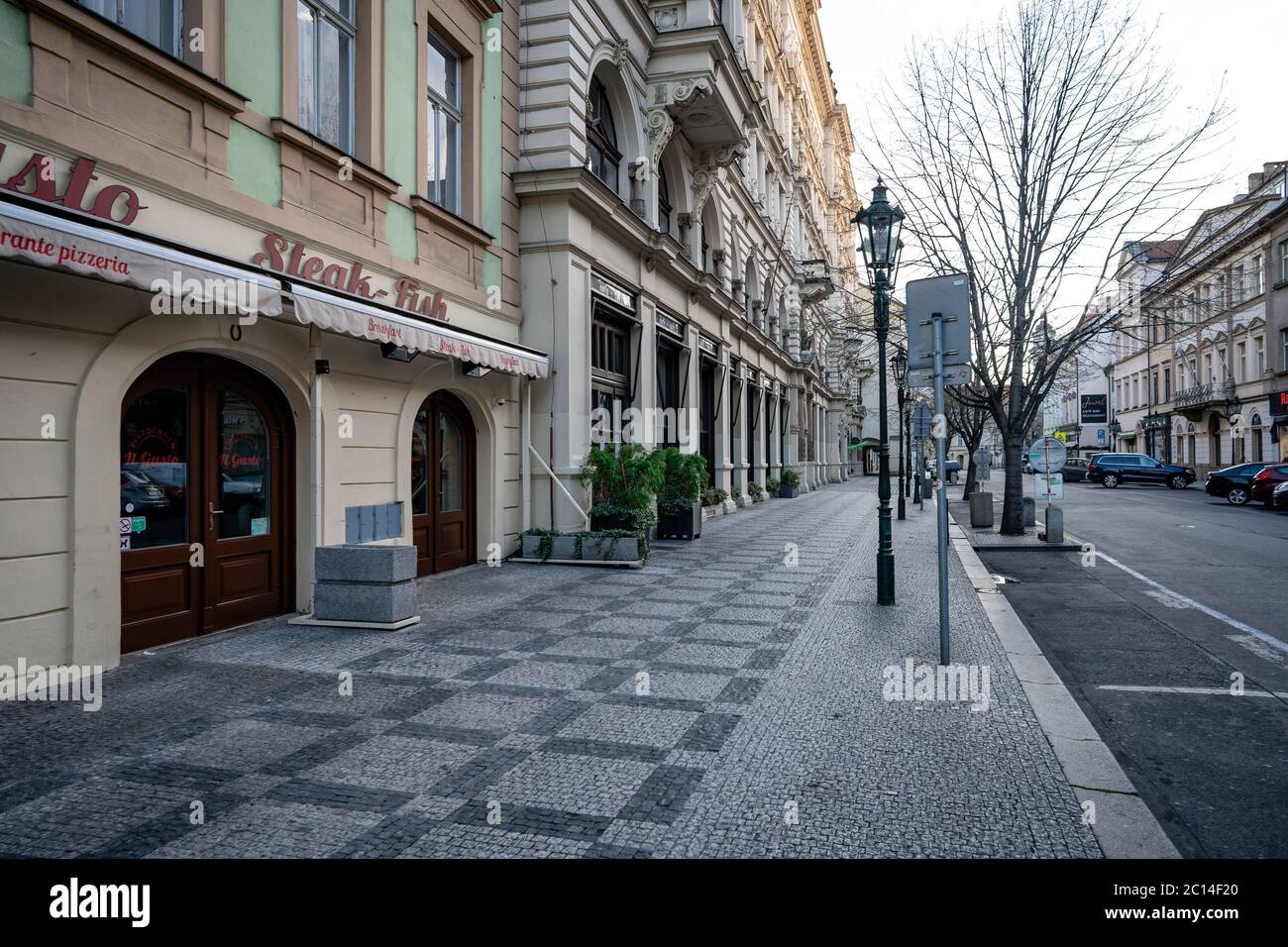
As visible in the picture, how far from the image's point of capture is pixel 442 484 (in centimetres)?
1184

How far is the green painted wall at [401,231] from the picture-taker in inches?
392

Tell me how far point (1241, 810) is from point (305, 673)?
606 centimetres

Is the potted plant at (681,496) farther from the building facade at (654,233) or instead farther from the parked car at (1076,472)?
the parked car at (1076,472)

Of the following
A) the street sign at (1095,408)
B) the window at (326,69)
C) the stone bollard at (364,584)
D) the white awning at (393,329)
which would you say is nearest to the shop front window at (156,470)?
the stone bollard at (364,584)

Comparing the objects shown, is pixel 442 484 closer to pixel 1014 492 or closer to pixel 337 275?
pixel 337 275

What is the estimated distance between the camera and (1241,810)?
12.9 ft

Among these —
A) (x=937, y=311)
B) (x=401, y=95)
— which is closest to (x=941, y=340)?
(x=937, y=311)

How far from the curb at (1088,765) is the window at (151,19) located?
8435 mm

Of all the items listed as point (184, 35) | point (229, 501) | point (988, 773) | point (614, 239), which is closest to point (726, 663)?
point (988, 773)

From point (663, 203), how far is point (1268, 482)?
2268 cm

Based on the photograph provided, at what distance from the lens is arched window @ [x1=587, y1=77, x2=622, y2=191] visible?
50.4 ft

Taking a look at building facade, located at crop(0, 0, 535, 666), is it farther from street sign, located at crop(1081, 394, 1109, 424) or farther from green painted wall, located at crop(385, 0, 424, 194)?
street sign, located at crop(1081, 394, 1109, 424)

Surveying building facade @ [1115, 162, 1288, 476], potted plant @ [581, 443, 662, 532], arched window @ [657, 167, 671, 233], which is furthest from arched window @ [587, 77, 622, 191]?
building facade @ [1115, 162, 1288, 476]
